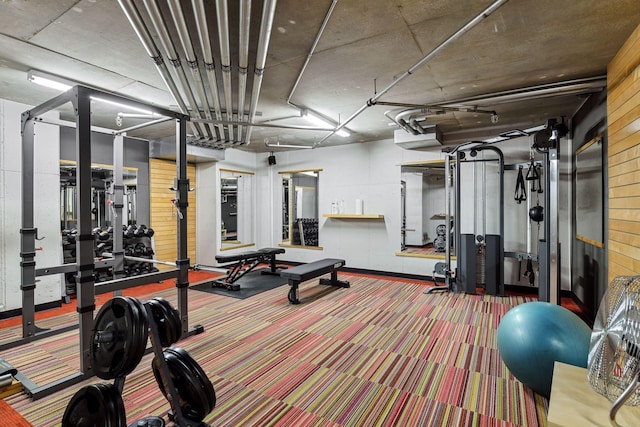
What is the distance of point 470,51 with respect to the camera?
278cm

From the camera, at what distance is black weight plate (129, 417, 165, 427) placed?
1.87 meters

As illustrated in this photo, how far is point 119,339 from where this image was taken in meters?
1.69

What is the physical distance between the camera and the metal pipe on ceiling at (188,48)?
194cm

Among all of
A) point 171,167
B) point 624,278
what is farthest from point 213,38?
point 171,167

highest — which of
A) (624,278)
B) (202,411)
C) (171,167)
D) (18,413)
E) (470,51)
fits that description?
(470,51)

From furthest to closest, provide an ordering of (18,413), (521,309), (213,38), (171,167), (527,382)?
(171,167) < (213,38) < (521,309) < (527,382) < (18,413)

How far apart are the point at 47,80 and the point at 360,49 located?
327 centimetres

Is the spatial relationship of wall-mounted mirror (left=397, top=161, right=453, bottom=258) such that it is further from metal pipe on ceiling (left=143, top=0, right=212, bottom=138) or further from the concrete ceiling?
metal pipe on ceiling (left=143, top=0, right=212, bottom=138)

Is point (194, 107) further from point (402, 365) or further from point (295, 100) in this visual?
point (402, 365)

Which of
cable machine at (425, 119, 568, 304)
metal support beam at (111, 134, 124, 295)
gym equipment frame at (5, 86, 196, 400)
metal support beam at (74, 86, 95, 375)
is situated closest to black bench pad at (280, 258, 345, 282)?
gym equipment frame at (5, 86, 196, 400)

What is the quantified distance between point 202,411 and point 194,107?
3250 mm

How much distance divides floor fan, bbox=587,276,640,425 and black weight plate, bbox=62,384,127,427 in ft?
7.10

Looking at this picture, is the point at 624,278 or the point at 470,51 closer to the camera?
the point at 624,278

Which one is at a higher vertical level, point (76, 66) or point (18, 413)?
point (76, 66)
